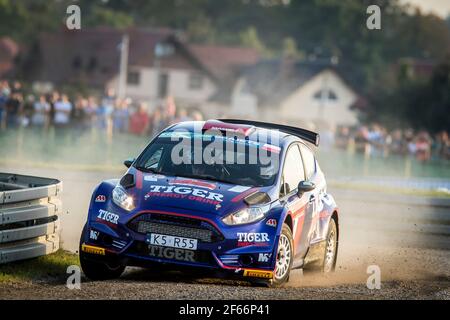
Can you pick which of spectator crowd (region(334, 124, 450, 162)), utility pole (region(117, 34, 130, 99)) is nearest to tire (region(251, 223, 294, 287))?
spectator crowd (region(334, 124, 450, 162))

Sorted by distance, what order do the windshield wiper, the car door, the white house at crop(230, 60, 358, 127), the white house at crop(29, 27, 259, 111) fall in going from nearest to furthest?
the car door → the windshield wiper → the white house at crop(230, 60, 358, 127) → the white house at crop(29, 27, 259, 111)

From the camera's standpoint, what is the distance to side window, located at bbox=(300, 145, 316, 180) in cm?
1143

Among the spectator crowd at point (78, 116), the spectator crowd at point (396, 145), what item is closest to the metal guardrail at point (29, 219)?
the spectator crowd at point (78, 116)

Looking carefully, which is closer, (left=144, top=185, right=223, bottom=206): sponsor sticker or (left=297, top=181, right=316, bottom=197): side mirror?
(left=144, top=185, right=223, bottom=206): sponsor sticker

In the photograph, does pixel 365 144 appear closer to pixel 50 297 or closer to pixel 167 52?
pixel 50 297

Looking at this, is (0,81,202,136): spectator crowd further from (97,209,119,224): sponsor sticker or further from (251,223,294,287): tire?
(97,209,119,224): sponsor sticker

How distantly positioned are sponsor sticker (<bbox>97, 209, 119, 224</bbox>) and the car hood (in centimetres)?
24

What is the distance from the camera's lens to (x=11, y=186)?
11.4 meters

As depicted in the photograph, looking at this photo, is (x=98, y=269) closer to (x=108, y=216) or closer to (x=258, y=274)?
(x=108, y=216)

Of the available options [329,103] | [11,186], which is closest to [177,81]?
[329,103]

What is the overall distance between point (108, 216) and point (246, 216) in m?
1.27

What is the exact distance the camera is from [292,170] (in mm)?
10867

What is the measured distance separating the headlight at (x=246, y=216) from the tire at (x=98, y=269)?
3.78 ft

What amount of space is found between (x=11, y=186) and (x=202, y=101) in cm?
8300
